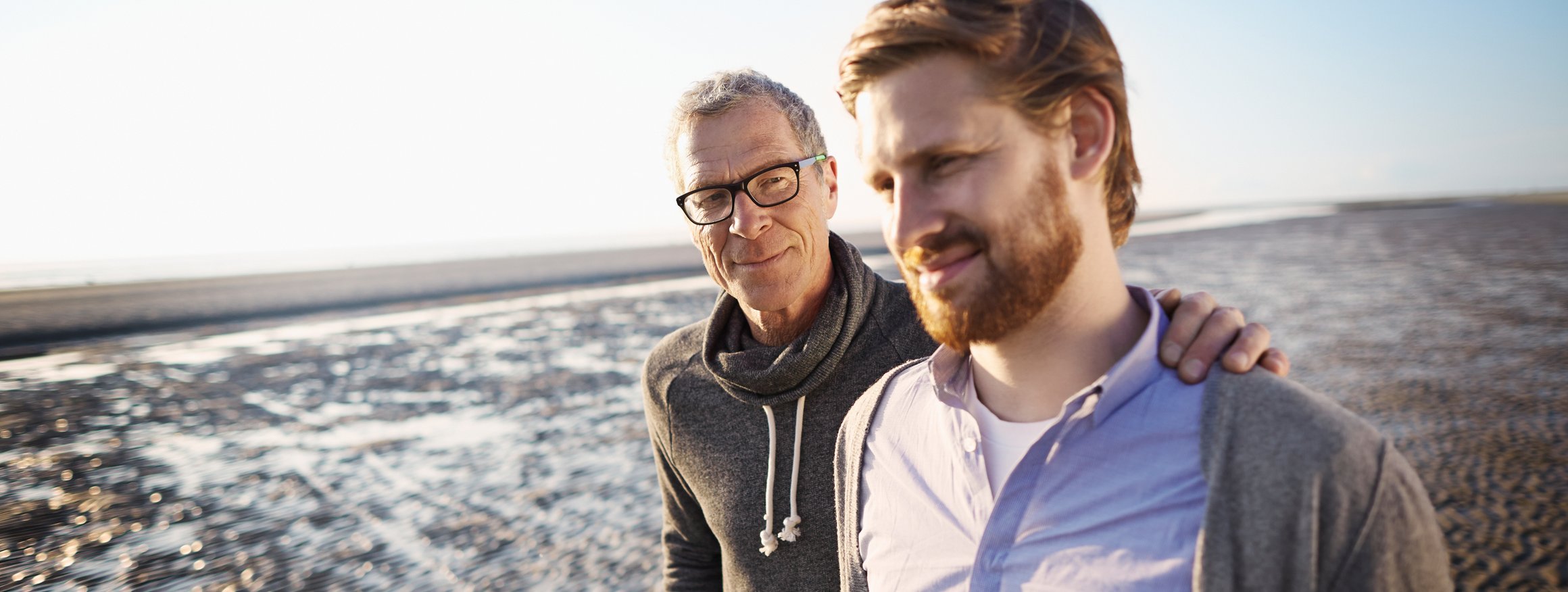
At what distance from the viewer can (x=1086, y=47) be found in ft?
5.53

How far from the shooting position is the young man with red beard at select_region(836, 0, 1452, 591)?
1343mm

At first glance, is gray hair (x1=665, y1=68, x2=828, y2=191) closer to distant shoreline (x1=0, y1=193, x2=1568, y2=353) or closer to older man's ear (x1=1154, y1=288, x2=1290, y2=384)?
older man's ear (x1=1154, y1=288, x2=1290, y2=384)

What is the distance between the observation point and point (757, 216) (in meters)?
2.75

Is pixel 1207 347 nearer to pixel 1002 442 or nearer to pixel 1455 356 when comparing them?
pixel 1002 442

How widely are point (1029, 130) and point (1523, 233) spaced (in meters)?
41.0

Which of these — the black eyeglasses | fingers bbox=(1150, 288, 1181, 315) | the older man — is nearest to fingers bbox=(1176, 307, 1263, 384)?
fingers bbox=(1150, 288, 1181, 315)

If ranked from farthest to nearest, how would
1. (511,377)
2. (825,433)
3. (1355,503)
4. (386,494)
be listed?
(511,377), (386,494), (825,433), (1355,503)

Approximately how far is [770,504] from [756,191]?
3.47 ft

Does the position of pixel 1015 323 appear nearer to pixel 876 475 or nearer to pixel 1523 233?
pixel 876 475

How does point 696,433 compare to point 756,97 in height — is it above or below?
below

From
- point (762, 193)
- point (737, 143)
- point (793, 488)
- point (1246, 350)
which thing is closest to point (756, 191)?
point (762, 193)

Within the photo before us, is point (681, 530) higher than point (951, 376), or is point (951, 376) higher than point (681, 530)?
point (951, 376)

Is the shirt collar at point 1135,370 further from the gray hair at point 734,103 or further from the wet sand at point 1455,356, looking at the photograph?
the wet sand at point 1455,356

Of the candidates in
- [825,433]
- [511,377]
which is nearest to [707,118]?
[825,433]
